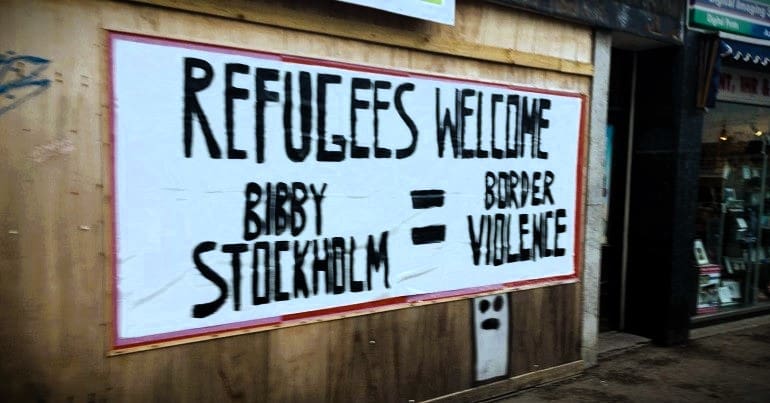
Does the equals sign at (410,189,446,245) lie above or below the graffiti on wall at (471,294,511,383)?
above

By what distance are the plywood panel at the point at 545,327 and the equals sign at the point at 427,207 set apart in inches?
39.2

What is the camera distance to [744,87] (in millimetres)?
7613

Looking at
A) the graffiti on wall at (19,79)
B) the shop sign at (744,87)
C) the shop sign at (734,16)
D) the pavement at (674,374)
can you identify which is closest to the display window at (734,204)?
the shop sign at (744,87)

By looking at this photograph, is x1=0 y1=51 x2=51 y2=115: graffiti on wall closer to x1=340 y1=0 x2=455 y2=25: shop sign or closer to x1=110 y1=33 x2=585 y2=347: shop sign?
x1=110 y1=33 x2=585 y2=347: shop sign

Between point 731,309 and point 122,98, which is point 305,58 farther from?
point 731,309

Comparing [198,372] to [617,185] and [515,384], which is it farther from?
[617,185]

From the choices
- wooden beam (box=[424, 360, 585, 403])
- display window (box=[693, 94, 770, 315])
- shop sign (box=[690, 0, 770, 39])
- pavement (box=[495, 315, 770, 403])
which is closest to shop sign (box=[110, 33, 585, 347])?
wooden beam (box=[424, 360, 585, 403])

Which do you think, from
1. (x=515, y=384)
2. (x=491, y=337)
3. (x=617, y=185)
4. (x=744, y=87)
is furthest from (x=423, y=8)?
(x=744, y=87)

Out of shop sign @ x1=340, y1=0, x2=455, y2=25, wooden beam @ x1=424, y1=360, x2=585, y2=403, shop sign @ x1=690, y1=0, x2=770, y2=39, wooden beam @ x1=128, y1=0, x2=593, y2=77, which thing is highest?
shop sign @ x1=690, y1=0, x2=770, y2=39

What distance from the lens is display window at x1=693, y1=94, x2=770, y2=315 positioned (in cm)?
734

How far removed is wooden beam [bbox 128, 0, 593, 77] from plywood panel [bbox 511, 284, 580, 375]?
199cm

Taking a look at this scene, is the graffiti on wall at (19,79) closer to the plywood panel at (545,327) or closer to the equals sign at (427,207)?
the equals sign at (427,207)

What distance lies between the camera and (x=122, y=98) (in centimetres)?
307

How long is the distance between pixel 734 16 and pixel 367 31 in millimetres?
4961
